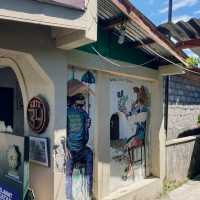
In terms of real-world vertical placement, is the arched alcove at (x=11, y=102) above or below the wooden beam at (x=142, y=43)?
below

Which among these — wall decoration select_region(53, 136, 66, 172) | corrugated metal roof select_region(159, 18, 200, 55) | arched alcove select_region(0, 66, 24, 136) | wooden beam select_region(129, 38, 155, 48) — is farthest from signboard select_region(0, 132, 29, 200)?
corrugated metal roof select_region(159, 18, 200, 55)

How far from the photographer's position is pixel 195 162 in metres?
10.5

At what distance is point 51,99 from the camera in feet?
17.0

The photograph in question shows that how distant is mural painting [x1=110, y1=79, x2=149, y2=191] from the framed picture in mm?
1954

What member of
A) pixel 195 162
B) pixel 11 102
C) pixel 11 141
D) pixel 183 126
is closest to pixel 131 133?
pixel 11 102

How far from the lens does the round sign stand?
17.1 ft

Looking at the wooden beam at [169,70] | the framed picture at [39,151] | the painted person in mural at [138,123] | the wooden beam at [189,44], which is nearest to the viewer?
the framed picture at [39,151]

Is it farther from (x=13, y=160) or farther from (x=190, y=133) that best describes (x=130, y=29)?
(x=190, y=133)

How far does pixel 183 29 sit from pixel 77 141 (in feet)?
14.7

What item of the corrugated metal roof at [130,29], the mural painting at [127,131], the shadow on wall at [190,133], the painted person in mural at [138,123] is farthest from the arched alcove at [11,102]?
the shadow on wall at [190,133]

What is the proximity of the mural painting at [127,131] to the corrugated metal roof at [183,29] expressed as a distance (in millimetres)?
1663

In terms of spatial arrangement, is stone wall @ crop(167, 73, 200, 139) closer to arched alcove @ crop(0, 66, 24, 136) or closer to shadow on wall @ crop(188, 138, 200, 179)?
shadow on wall @ crop(188, 138, 200, 179)

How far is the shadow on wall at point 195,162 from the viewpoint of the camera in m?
10.2

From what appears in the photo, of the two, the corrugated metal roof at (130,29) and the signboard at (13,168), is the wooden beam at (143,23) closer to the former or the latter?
the corrugated metal roof at (130,29)
